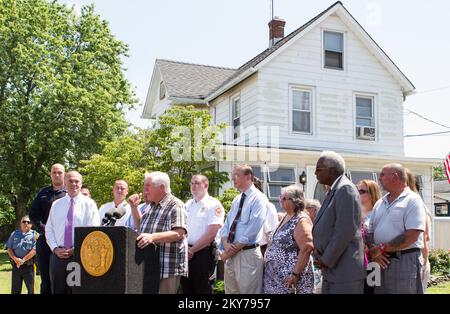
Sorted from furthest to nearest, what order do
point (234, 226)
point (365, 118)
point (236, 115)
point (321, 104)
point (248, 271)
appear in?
point (236, 115)
point (365, 118)
point (321, 104)
point (234, 226)
point (248, 271)

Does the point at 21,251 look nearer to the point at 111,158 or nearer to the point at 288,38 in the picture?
the point at 111,158

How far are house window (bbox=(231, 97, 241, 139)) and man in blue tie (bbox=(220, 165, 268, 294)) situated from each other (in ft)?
41.8

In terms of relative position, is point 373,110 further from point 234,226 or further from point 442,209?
point 442,209

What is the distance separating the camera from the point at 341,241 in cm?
460

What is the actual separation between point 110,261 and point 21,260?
7060mm

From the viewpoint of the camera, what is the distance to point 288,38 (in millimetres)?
19062

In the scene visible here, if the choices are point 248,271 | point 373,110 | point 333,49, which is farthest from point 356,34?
point 248,271

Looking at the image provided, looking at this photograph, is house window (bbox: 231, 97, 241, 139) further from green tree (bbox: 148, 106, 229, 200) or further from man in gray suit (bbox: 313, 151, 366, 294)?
man in gray suit (bbox: 313, 151, 366, 294)

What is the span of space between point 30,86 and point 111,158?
15254mm

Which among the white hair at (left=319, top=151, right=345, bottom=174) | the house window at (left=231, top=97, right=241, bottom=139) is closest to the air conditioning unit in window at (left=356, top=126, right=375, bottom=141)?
the house window at (left=231, top=97, right=241, bottom=139)

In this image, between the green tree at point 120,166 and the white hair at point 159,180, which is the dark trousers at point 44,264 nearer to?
the white hair at point 159,180

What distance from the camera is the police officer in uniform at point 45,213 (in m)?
6.95

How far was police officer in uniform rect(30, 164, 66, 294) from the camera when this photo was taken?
6949mm

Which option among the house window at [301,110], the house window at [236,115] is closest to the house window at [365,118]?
the house window at [301,110]
